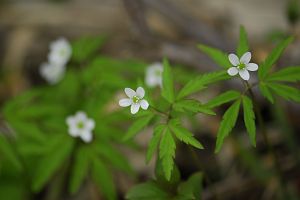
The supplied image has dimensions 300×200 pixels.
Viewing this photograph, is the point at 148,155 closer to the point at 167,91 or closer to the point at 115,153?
the point at 167,91

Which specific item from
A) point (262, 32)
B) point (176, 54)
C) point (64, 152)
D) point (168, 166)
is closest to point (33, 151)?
point (64, 152)

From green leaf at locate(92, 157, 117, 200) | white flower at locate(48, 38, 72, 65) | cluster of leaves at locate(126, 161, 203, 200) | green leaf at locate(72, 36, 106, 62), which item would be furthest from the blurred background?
green leaf at locate(92, 157, 117, 200)

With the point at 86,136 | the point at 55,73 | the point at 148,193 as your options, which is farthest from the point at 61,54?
the point at 148,193

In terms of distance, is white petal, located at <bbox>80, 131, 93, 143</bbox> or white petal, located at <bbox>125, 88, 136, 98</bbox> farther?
white petal, located at <bbox>80, 131, 93, 143</bbox>

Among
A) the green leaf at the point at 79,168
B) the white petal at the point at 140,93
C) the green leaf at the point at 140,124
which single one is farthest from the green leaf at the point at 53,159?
the white petal at the point at 140,93

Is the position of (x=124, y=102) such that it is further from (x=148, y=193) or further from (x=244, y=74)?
(x=244, y=74)

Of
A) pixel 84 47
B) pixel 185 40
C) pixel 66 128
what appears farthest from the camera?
pixel 185 40

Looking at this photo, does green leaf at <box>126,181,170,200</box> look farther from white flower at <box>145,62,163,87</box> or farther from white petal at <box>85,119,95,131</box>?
white flower at <box>145,62,163,87</box>
